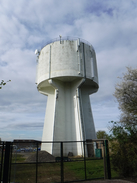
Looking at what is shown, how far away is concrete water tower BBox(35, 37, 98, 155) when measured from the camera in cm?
1867

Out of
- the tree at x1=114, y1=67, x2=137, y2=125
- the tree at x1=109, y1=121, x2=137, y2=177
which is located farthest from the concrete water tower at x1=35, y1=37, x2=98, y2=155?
the tree at x1=109, y1=121, x2=137, y2=177

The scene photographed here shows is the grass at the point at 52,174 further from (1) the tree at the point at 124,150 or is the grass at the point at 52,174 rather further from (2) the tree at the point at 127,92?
(2) the tree at the point at 127,92

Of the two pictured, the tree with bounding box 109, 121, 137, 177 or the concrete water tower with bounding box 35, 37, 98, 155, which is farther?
the concrete water tower with bounding box 35, 37, 98, 155

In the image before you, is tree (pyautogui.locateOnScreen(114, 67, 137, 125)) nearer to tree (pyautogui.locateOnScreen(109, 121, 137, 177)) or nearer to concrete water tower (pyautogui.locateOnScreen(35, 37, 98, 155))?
concrete water tower (pyautogui.locateOnScreen(35, 37, 98, 155))

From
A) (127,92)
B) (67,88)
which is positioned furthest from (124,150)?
(67,88)

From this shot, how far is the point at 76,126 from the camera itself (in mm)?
19047

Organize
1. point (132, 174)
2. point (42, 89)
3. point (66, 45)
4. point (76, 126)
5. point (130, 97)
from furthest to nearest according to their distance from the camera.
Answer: point (42, 89)
point (66, 45)
point (76, 126)
point (130, 97)
point (132, 174)

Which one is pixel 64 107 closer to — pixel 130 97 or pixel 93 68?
pixel 93 68

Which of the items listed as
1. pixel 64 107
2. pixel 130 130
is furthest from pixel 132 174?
pixel 64 107

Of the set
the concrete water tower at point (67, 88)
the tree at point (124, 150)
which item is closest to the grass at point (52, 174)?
the tree at point (124, 150)

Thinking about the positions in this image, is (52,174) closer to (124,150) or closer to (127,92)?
(124,150)

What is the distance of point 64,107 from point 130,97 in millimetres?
7961

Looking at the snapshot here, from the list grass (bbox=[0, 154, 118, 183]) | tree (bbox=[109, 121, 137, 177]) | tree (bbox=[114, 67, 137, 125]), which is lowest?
grass (bbox=[0, 154, 118, 183])

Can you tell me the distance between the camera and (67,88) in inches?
835
